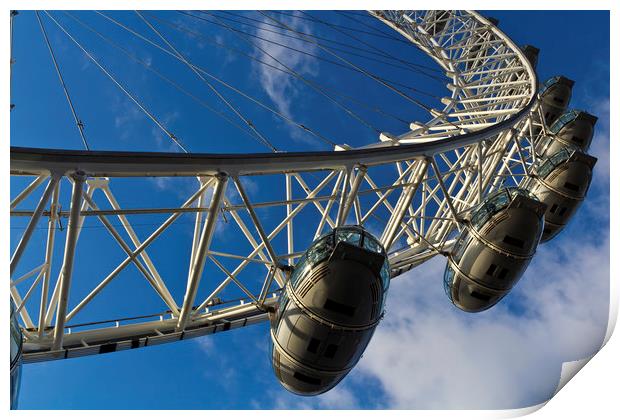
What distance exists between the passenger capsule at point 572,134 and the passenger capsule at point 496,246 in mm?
14574

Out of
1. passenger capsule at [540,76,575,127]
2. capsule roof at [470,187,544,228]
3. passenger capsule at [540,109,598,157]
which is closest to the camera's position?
capsule roof at [470,187,544,228]

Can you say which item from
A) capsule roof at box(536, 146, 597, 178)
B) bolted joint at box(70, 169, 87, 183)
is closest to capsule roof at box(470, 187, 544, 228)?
capsule roof at box(536, 146, 597, 178)

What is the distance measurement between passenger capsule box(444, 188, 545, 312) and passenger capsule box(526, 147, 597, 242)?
722 cm

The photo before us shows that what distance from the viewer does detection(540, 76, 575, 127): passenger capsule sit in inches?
1368

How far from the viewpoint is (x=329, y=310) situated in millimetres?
11086

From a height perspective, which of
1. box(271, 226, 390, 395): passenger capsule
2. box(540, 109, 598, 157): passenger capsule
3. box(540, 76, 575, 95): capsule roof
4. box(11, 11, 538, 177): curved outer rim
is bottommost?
box(271, 226, 390, 395): passenger capsule

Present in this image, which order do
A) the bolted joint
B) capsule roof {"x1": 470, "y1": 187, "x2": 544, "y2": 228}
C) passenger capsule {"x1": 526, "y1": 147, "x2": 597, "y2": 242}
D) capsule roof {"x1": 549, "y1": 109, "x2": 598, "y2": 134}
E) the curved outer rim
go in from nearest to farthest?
the curved outer rim < the bolted joint < capsule roof {"x1": 470, "y1": 187, "x2": 544, "y2": 228} < passenger capsule {"x1": 526, "y1": 147, "x2": 597, "y2": 242} < capsule roof {"x1": 549, "y1": 109, "x2": 598, "y2": 134}

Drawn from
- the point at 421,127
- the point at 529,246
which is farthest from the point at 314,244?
the point at 421,127

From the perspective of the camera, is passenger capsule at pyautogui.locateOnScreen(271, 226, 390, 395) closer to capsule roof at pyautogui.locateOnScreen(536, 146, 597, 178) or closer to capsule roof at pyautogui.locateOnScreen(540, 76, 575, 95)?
capsule roof at pyautogui.locateOnScreen(536, 146, 597, 178)

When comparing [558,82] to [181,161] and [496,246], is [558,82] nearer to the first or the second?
[496,246]

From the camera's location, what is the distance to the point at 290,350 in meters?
11.8

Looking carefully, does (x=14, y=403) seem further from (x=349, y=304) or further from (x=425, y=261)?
(x=425, y=261)

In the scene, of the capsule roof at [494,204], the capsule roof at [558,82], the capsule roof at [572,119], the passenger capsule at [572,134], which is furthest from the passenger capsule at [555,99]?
the capsule roof at [494,204]

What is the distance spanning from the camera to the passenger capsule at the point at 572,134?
30.4m
